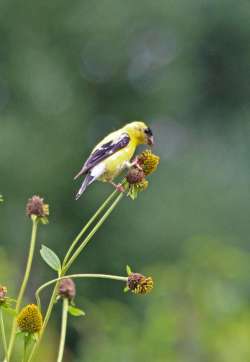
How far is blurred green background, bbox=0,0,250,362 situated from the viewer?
16.0m

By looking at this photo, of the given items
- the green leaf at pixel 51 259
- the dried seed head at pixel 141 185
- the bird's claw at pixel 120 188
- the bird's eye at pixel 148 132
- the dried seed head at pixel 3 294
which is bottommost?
the dried seed head at pixel 3 294

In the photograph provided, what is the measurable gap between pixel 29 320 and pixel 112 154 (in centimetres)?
162

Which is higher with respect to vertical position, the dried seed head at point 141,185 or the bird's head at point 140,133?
the bird's head at point 140,133

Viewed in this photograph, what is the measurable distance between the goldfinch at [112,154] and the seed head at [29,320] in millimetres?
1264

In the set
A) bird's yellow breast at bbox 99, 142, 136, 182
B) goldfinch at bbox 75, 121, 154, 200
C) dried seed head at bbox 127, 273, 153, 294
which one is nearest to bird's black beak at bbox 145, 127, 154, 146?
goldfinch at bbox 75, 121, 154, 200

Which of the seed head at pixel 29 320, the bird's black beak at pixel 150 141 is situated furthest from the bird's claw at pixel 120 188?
the bird's black beak at pixel 150 141

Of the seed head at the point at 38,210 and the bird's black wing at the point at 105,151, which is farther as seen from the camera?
the bird's black wing at the point at 105,151

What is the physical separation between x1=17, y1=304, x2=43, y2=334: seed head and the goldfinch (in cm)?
126

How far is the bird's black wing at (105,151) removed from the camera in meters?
3.50

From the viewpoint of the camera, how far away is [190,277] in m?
5.81

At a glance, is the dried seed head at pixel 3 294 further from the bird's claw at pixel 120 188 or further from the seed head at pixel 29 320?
the bird's claw at pixel 120 188

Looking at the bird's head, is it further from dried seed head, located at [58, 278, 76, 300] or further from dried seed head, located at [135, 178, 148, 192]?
dried seed head, located at [58, 278, 76, 300]

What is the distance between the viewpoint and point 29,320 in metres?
2.15

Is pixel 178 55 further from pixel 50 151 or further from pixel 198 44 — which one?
pixel 50 151
